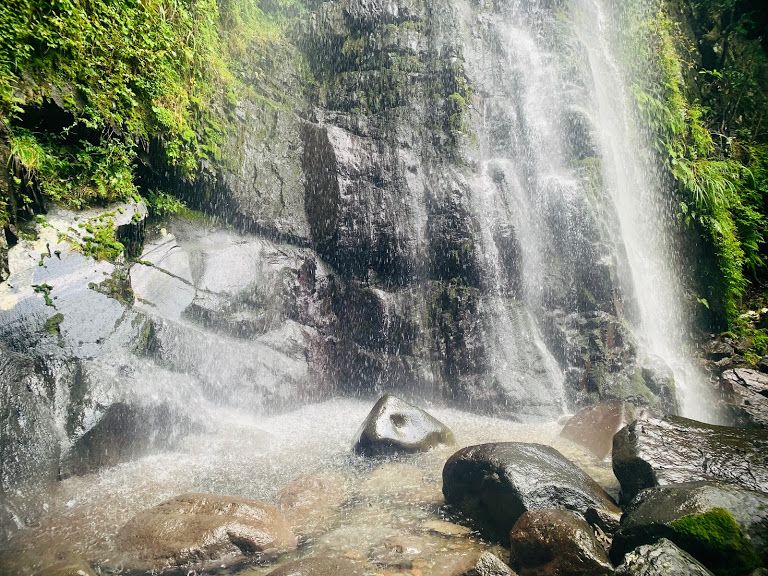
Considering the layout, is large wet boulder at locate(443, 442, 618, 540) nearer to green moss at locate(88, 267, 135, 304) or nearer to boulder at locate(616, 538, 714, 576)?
boulder at locate(616, 538, 714, 576)

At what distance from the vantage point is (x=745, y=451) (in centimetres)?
441

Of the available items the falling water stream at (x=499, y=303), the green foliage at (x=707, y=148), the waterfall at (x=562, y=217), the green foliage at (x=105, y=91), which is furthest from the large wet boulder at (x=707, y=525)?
the green foliage at (x=707, y=148)

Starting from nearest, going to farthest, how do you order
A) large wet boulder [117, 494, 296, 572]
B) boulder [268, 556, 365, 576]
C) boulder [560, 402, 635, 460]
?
boulder [268, 556, 365, 576] → large wet boulder [117, 494, 296, 572] → boulder [560, 402, 635, 460]

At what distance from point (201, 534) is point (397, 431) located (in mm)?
2992

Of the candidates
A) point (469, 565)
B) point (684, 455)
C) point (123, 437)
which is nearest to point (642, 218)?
point (684, 455)

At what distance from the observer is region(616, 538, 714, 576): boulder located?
2746mm

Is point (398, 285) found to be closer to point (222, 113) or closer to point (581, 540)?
point (222, 113)

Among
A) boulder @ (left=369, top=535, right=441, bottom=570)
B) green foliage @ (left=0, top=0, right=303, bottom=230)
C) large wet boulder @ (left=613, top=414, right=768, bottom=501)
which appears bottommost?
boulder @ (left=369, top=535, right=441, bottom=570)

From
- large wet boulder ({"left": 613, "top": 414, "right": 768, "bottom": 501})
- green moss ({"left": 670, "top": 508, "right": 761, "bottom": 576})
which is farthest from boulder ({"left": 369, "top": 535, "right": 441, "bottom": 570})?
large wet boulder ({"left": 613, "top": 414, "right": 768, "bottom": 501})

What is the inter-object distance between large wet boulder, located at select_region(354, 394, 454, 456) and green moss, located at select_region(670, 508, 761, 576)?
3.41m

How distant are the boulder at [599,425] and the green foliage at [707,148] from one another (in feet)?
18.5

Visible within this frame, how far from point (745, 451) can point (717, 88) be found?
12.9 m

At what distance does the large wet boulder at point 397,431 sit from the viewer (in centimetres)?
606

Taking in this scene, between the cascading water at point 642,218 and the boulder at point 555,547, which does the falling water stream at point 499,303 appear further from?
the boulder at point 555,547
